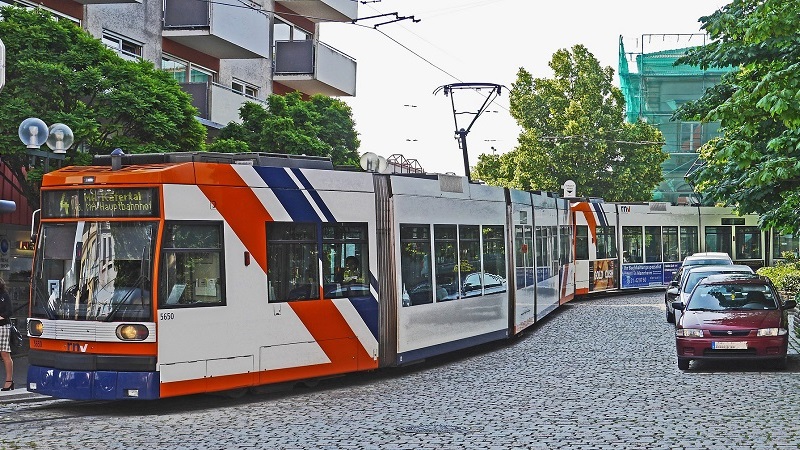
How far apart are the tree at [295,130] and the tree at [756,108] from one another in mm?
9240

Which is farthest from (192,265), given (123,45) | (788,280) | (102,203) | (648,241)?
(648,241)

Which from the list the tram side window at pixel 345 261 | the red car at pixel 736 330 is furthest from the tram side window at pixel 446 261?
the red car at pixel 736 330

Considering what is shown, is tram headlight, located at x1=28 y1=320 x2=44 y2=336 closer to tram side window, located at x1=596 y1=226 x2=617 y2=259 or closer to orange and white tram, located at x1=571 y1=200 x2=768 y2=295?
orange and white tram, located at x1=571 y1=200 x2=768 y2=295

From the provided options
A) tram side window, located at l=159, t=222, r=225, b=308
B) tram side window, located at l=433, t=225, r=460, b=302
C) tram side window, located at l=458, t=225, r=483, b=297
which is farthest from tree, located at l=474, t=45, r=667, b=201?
tram side window, located at l=159, t=222, r=225, b=308

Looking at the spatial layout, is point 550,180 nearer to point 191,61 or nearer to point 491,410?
point 191,61

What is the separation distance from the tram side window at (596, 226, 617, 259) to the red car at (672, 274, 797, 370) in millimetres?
20883

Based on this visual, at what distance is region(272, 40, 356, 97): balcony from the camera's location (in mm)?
35750

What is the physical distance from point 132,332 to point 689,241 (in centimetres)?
3276

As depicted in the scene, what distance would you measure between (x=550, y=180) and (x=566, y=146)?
1854 mm

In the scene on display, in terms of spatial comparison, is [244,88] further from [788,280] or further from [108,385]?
[108,385]

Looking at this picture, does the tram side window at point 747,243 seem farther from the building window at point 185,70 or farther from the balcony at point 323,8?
the building window at point 185,70

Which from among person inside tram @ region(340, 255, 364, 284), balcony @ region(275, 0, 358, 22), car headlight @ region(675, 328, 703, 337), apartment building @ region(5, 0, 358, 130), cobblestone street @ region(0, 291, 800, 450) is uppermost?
balcony @ region(275, 0, 358, 22)

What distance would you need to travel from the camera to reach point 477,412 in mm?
13297

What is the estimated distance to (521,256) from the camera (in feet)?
78.6
